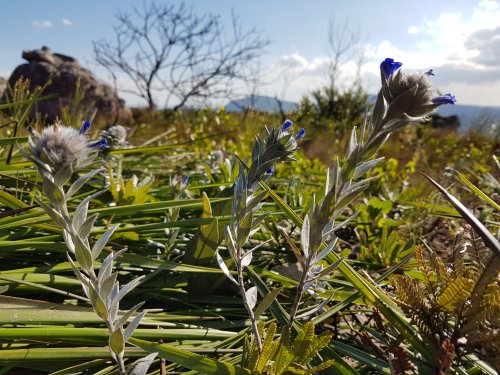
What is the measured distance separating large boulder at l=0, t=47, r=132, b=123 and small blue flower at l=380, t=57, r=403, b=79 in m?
10.3

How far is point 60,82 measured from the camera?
11.2m

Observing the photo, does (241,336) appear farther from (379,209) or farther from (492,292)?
(379,209)

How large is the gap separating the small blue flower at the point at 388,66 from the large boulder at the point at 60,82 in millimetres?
10336

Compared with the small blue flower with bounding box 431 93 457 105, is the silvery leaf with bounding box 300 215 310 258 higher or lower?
lower

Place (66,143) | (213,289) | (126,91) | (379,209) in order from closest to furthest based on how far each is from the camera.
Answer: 1. (66,143)
2. (213,289)
3. (379,209)
4. (126,91)

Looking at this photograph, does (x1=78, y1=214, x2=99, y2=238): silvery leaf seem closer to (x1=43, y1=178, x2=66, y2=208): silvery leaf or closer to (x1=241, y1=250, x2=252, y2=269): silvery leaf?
(x1=43, y1=178, x2=66, y2=208): silvery leaf

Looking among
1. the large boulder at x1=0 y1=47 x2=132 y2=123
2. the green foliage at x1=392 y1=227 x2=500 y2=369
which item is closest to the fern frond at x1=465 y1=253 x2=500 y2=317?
the green foliage at x1=392 y1=227 x2=500 y2=369

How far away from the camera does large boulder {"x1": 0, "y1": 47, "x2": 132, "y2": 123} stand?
1061 centimetres

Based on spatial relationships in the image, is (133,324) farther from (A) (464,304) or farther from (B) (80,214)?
(A) (464,304)

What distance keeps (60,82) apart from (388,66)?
12258mm

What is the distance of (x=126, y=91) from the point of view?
1402 centimetres

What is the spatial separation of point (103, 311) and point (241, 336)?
1.21 feet

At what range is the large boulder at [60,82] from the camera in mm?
10609

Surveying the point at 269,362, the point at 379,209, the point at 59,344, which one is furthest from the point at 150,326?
the point at 379,209
